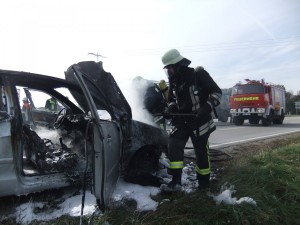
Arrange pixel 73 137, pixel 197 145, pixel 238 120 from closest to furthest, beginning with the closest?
pixel 197 145
pixel 73 137
pixel 238 120

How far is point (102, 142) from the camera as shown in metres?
3.18

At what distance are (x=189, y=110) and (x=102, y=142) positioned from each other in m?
1.39

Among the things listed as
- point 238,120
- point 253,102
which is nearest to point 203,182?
point 253,102

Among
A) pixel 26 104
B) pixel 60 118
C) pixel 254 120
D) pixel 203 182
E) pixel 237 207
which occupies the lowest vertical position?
pixel 237 207

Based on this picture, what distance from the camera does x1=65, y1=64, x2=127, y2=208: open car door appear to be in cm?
311

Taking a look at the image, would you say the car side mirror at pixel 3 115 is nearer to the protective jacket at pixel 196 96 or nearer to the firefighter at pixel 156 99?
the protective jacket at pixel 196 96

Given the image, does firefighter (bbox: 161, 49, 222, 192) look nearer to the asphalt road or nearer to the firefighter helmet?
the firefighter helmet

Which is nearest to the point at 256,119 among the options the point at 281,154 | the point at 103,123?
the point at 281,154

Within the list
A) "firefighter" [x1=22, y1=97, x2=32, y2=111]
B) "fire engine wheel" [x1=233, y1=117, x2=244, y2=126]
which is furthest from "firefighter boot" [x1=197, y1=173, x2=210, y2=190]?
"fire engine wheel" [x1=233, y1=117, x2=244, y2=126]

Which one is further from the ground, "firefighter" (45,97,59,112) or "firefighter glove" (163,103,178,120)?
"firefighter" (45,97,59,112)

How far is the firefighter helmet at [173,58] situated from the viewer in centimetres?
407

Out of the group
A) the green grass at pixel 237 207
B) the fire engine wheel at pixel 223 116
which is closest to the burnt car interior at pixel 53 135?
the green grass at pixel 237 207

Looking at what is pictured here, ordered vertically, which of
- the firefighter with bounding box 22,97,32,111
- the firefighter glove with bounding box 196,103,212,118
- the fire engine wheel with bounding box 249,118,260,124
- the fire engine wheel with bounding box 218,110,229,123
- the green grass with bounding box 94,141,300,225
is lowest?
the green grass with bounding box 94,141,300,225

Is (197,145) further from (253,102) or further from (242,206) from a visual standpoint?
(253,102)
